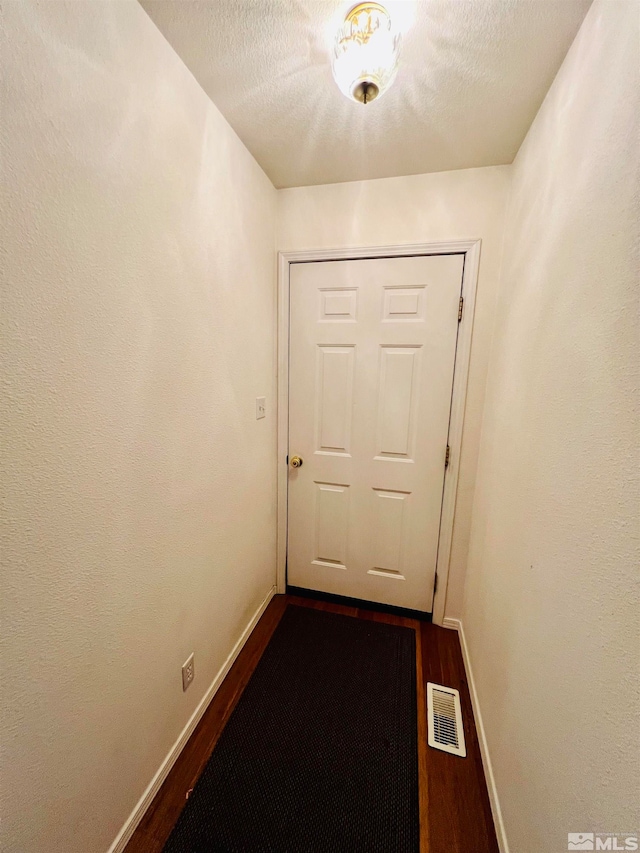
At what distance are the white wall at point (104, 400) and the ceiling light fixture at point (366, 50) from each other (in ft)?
1.72

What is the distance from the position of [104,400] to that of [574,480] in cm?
115

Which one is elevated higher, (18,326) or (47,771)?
(18,326)

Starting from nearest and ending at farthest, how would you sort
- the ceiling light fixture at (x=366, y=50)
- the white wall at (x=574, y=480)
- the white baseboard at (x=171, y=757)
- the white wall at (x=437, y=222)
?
the white wall at (x=574, y=480), the ceiling light fixture at (x=366, y=50), the white baseboard at (x=171, y=757), the white wall at (x=437, y=222)

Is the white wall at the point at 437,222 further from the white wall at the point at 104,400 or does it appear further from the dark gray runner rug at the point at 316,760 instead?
the dark gray runner rug at the point at 316,760

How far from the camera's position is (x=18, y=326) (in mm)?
614

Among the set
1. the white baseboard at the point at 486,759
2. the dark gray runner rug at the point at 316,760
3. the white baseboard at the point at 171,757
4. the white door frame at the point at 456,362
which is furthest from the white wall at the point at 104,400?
the white baseboard at the point at 486,759

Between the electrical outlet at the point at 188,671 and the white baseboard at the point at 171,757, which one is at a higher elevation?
the electrical outlet at the point at 188,671

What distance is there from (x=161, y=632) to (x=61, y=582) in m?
0.46

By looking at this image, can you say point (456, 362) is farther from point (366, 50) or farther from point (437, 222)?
point (366, 50)

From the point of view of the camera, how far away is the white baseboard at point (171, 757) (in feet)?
3.04

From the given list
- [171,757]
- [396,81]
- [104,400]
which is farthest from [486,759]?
[396,81]

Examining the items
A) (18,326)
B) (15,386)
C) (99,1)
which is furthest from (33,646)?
(99,1)

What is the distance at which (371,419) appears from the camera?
68.3 inches

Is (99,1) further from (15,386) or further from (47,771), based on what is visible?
(47,771)
